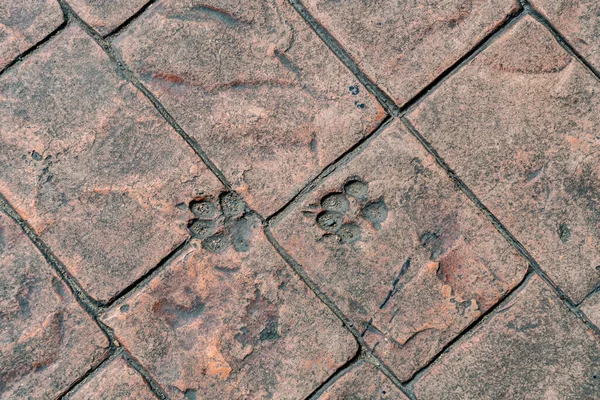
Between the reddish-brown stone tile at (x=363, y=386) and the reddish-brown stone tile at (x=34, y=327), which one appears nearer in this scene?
the reddish-brown stone tile at (x=34, y=327)

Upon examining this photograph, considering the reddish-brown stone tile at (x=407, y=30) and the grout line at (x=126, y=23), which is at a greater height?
the grout line at (x=126, y=23)

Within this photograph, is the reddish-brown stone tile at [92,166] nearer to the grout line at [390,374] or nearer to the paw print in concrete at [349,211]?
the paw print in concrete at [349,211]

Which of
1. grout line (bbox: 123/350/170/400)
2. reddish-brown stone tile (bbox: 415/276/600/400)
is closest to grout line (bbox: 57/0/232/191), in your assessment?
grout line (bbox: 123/350/170/400)

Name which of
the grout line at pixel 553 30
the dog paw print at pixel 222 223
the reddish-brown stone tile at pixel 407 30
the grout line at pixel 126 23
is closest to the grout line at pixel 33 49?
the grout line at pixel 126 23

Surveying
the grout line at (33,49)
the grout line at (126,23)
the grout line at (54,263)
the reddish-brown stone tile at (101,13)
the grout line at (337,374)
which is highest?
the grout line at (33,49)

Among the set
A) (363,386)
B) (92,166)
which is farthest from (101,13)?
(363,386)

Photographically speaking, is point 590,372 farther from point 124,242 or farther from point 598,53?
point 124,242

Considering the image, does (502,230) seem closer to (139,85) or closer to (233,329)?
(233,329)
